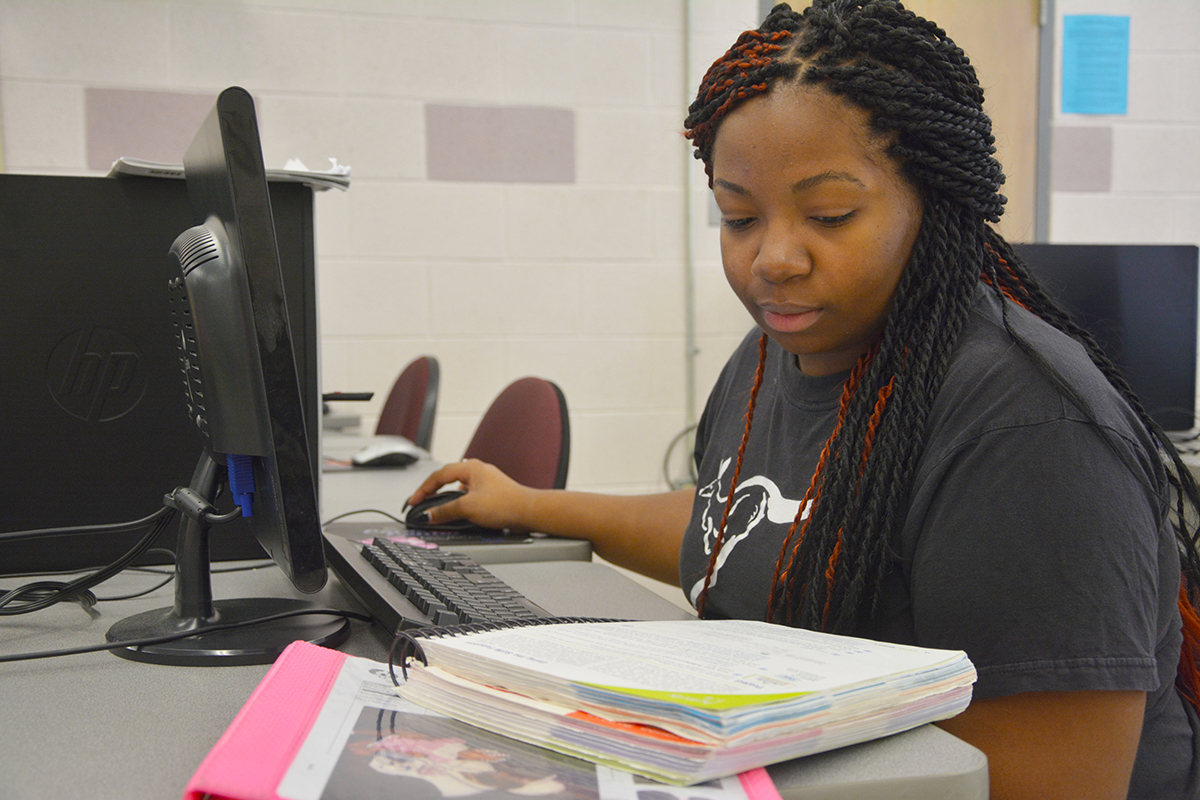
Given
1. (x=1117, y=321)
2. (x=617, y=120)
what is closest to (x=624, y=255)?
(x=617, y=120)

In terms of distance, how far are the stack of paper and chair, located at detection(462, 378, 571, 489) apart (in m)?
1.13

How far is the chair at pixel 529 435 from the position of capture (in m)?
1.78

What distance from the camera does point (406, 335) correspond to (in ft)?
10.7

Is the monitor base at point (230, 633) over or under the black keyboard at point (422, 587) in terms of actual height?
under

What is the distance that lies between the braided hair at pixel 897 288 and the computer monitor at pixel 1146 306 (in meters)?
1.28

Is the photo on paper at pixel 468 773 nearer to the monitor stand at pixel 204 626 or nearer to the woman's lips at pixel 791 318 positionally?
the monitor stand at pixel 204 626

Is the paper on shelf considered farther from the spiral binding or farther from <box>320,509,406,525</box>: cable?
the spiral binding

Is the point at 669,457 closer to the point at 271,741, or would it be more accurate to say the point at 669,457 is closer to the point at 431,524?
the point at 431,524

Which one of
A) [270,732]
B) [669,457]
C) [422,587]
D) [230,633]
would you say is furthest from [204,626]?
[669,457]

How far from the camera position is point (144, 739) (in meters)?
0.60

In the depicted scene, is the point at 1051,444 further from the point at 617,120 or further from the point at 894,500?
the point at 617,120

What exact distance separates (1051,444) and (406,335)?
8.95ft

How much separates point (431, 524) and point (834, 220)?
72 centimetres

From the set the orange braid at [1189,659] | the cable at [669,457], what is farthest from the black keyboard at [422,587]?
the cable at [669,457]
